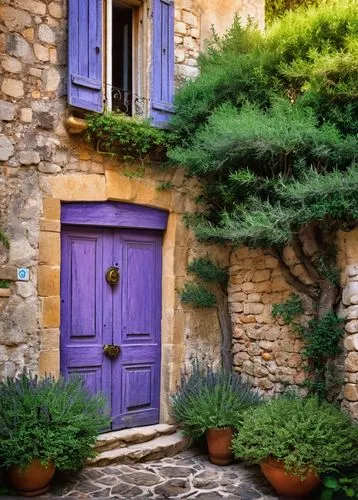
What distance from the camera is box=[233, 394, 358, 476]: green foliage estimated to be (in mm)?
4211

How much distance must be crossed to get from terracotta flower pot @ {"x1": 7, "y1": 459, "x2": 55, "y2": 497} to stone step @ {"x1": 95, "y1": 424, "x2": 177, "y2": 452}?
2.68 feet

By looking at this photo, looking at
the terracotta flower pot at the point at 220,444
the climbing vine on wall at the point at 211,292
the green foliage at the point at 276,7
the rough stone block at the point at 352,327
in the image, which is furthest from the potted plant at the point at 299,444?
the green foliage at the point at 276,7

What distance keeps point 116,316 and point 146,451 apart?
4.41ft

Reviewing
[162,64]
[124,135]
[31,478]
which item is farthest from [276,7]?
[31,478]

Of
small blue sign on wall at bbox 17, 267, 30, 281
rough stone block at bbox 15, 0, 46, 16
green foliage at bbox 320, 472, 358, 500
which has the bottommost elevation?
green foliage at bbox 320, 472, 358, 500

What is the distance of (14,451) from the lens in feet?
13.4

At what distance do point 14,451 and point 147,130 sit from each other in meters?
3.23

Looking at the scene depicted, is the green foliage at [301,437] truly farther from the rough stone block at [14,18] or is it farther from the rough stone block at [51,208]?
the rough stone block at [14,18]

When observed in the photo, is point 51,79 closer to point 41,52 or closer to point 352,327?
point 41,52

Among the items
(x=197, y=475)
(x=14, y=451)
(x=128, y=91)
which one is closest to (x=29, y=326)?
(x=14, y=451)

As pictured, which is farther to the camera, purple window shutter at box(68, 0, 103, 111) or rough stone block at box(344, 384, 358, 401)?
purple window shutter at box(68, 0, 103, 111)

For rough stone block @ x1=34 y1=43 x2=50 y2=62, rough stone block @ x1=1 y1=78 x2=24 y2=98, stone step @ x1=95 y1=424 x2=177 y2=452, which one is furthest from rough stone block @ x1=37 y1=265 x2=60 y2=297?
rough stone block @ x1=34 y1=43 x2=50 y2=62

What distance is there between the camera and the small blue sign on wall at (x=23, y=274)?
4887 mm

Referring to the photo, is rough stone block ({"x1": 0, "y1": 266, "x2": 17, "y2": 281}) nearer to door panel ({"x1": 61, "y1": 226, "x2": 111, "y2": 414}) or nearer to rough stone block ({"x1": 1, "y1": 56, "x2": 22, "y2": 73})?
door panel ({"x1": 61, "y1": 226, "x2": 111, "y2": 414})
